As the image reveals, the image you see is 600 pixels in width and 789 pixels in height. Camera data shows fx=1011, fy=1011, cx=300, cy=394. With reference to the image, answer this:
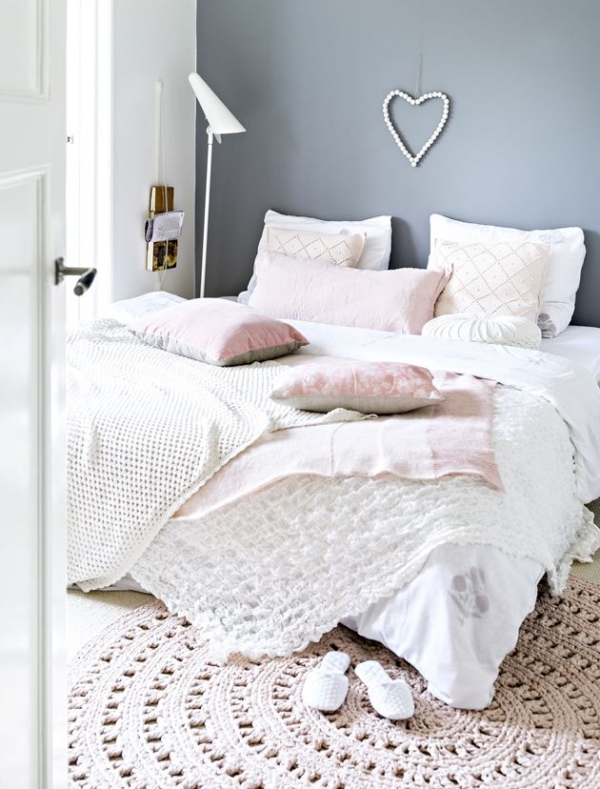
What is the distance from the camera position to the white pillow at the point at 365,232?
4047 millimetres

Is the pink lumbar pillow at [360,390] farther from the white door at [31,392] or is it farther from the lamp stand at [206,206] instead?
the lamp stand at [206,206]

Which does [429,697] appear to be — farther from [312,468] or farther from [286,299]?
[286,299]

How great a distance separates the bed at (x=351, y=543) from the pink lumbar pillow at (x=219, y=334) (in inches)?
9.6

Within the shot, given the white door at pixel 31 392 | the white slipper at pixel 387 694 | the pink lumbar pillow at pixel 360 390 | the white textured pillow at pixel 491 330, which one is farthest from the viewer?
the white textured pillow at pixel 491 330

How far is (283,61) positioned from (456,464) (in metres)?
2.52

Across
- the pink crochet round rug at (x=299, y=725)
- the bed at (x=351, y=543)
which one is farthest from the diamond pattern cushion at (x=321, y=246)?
the pink crochet round rug at (x=299, y=725)

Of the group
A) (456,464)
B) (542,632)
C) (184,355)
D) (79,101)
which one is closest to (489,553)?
(456,464)

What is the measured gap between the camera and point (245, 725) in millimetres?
2029

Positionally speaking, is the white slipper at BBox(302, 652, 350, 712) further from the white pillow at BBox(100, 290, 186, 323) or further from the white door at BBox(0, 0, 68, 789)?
the white pillow at BBox(100, 290, 186, 323)

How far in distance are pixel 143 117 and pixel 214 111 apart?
0.31 meters

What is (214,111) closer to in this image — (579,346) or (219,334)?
(219,334)

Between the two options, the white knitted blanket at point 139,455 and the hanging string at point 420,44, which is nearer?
the white knitted blanket at point 139,455

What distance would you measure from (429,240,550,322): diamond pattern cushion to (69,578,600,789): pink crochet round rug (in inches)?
58.7

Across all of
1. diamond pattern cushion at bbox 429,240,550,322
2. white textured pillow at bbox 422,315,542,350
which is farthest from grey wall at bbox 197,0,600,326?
white textured pillow at bbox 422,315,542,350
